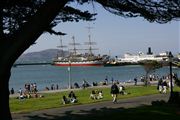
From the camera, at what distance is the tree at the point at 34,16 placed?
455 inches

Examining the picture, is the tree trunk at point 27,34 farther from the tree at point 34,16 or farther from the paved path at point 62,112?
the paved path at point 62,112

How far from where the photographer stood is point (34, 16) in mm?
11758

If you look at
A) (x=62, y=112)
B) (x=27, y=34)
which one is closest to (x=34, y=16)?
(x=27, y=34)

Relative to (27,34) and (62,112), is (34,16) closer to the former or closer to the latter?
(27,34)

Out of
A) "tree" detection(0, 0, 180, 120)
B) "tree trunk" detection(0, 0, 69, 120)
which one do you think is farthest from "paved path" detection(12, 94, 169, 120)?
"tree trunk" detection(0, 0, 69, 120)

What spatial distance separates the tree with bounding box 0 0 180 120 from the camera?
11562 mm

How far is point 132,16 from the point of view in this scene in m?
13.5

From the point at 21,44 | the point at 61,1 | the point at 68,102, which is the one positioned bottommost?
the point at 68,102

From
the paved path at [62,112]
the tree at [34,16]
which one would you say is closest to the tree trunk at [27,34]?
the tree at [34,16]

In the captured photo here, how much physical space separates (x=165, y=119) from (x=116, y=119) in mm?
1564

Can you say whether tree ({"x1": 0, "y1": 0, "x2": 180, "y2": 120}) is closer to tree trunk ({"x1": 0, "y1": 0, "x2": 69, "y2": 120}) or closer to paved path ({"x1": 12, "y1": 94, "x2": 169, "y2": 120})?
tree trunk ({"x1": 0, "y1": 0, "x2": 69, "y2": 120})

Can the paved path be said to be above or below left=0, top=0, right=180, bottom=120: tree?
below

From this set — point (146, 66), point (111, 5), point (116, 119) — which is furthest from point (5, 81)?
point (146, 66)

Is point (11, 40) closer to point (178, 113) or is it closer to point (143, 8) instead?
point (143, 8)
